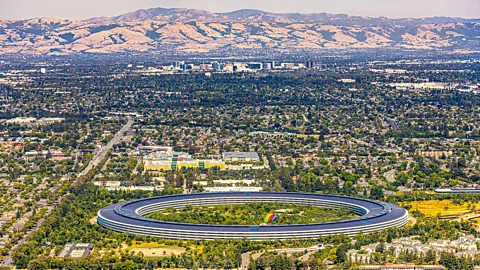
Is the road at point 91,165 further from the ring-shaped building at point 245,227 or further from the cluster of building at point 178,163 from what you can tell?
the cluster of building at point 178,163

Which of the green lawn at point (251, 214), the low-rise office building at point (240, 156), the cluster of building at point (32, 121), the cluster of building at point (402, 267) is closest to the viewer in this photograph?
the cluster of building at point (402, 267)

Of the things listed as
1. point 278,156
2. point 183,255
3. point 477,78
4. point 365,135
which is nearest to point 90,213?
point 183,255

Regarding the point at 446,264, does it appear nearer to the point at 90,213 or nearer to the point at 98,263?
the point at 98,263

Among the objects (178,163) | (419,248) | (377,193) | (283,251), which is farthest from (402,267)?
(178,163)

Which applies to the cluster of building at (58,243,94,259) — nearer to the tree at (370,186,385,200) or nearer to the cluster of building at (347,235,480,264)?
the cluster of building at (347,235,480,264)

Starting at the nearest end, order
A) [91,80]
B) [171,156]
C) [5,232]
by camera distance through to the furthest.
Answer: [5,232]
[171,156]
[91,80]

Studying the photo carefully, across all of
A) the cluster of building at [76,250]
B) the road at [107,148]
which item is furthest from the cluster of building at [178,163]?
the cluster of building at [76,250]

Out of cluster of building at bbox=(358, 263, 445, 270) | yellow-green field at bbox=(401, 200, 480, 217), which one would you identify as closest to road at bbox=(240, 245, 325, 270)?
cluster of building at bbox=(358, 263, 445, 270)

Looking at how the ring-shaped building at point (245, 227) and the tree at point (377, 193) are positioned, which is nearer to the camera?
the ring-shaped building at point (245, 227)
